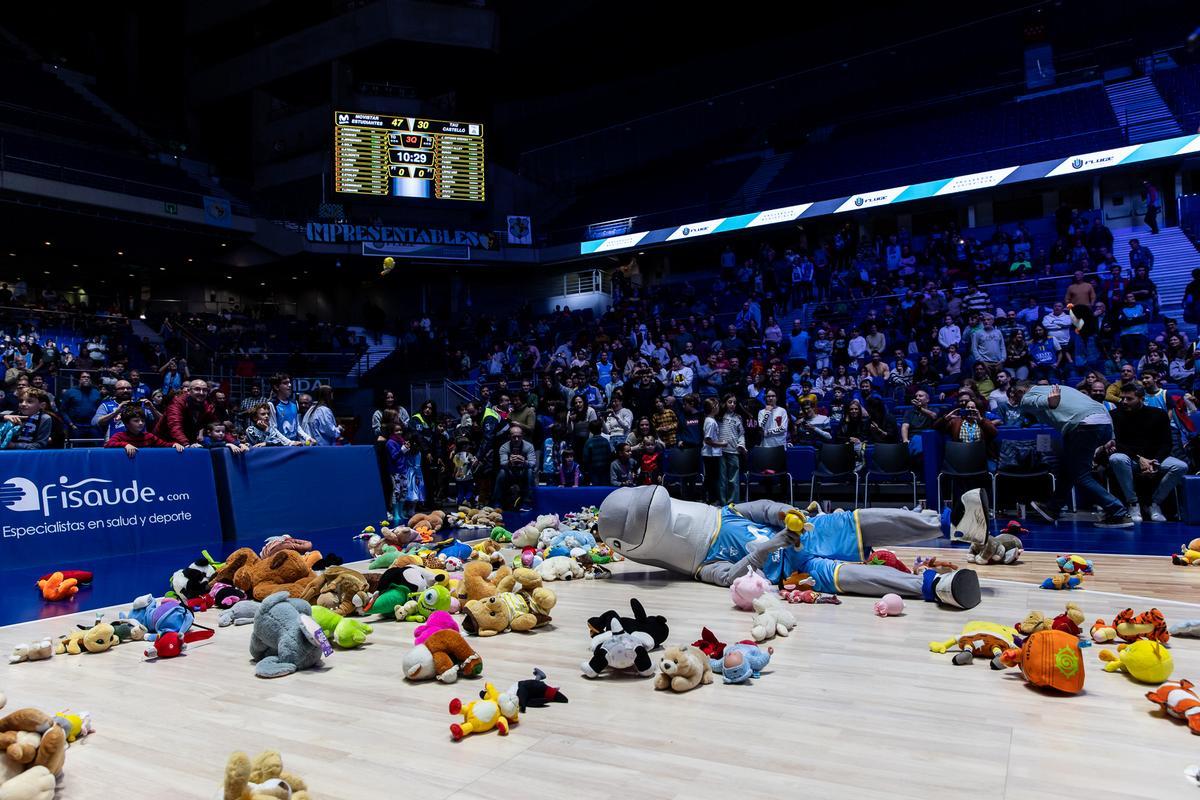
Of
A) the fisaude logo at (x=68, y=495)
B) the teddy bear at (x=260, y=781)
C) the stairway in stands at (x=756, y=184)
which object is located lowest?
the teddy bear at (x=260, y=781)

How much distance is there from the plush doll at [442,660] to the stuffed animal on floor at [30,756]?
1.23m

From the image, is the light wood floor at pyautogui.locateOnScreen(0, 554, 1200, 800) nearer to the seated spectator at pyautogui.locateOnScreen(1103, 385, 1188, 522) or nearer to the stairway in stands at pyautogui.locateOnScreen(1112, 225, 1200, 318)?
the seated spectator at pyautogui.locateOnScreen(1103, 385, 1188, 522)

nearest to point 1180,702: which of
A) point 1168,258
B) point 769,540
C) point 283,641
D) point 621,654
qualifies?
point 621,654

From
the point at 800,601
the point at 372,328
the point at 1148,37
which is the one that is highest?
the point at 1148,37

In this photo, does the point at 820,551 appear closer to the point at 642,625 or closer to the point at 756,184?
the point at 642,625

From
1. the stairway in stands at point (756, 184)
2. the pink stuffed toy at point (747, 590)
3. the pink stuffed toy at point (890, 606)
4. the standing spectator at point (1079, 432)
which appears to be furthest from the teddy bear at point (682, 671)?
the stairway in stands at point (756, 184)

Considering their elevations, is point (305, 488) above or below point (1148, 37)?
below

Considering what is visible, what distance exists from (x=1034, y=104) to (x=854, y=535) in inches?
748

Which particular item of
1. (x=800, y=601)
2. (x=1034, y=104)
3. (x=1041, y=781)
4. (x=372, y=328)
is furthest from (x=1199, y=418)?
(x=372, y=328)

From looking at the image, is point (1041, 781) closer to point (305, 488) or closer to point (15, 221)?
point (305, 488)

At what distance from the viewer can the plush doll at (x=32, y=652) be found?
376 centimetres

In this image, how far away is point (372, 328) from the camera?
26.2m

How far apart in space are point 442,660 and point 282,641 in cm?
77

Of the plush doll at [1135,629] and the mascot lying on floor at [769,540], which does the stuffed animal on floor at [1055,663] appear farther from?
the mascot lying on floor at [769,540]
